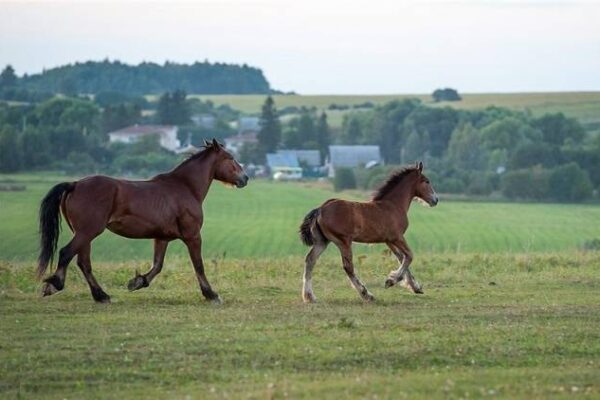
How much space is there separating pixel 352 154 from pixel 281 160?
6795 millimetres

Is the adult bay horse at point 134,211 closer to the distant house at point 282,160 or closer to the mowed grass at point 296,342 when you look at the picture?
the mowed grass at point 296,342

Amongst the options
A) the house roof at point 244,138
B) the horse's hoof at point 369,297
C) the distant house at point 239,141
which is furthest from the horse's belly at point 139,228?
the house roof at point 244,138

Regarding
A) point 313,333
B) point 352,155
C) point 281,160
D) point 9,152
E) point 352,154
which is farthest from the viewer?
point 352,154

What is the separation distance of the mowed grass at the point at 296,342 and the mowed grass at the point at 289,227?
18.3m

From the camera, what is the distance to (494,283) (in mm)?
24266

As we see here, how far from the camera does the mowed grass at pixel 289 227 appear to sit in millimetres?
50406

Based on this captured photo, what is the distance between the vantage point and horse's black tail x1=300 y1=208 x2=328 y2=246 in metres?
→ 20.6

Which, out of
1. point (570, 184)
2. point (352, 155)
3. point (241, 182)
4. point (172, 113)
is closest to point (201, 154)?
point (241, 182)

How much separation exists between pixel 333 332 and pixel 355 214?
478 centimetres

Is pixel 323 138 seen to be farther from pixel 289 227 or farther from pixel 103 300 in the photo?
pixel 103 300

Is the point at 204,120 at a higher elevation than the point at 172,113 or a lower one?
lower

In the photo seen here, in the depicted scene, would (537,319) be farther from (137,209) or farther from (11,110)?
(11,110)

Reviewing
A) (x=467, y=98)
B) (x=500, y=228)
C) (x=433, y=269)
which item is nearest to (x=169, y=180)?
(x=433, y=269)

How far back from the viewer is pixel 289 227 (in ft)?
221
